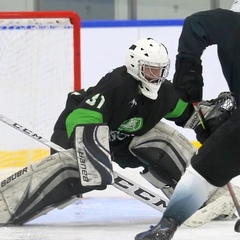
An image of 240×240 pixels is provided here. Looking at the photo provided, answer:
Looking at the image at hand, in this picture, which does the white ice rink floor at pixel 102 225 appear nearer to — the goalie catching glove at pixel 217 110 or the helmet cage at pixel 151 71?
the goalie catching glove at pixel 217 110

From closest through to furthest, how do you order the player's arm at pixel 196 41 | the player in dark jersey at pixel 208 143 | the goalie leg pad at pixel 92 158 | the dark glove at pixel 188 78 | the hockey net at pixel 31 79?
the player in dark jersey at pixel 208 143 → the player's arm at pixel 196 41 → the dark glove at pixel 188 78 → the goalie leg pad at pixel 92 158 → the hockey net at pixel 31 79

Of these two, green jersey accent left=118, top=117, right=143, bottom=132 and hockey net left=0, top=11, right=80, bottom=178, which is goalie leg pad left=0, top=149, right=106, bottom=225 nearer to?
green jersey accent left=118, top=117, right=143, bottom=132

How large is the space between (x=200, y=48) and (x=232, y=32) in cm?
13

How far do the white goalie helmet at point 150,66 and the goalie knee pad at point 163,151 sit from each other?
0.22 meters

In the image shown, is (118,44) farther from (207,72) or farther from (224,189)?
(224,189)

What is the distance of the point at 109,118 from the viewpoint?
111 inches

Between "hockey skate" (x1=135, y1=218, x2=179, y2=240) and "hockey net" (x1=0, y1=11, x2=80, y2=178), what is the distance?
1792 millimetres

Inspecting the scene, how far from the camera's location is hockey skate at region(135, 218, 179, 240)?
78.4 inches

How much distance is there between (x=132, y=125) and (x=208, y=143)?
0.96 m

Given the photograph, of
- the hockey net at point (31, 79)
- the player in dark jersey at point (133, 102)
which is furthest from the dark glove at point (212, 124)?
the hockey net at point (31, 79)

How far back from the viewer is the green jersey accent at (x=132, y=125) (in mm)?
2908

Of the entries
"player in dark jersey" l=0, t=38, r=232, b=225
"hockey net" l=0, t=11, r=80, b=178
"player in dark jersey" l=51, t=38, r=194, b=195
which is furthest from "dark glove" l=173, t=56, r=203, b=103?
"hockey net" l=0, t=11, r=80, b=178

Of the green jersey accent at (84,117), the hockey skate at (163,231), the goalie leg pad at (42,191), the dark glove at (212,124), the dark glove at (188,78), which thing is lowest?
the goalie leg pad at (42,191)

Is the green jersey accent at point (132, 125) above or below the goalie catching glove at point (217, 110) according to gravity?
below
